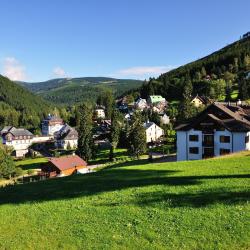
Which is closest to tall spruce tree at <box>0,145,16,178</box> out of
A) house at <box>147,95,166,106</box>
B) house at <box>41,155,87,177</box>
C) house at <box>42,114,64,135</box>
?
house at <box>41,155,87,177</box>

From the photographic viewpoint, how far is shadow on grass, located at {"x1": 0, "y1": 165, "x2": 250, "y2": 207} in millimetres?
21031

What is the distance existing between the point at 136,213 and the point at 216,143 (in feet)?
117

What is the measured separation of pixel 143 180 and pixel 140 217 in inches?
333

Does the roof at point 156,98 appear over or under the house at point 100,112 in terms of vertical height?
over

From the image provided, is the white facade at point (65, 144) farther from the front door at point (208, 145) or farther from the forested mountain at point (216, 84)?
the front door at point (208, 145)

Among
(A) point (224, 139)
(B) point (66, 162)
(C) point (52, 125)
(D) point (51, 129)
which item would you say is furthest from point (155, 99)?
(A) point (224, 139)

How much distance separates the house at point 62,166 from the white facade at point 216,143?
18.6 meters

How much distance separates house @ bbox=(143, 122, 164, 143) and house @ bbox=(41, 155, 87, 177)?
42.5 m

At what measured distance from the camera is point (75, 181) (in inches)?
1221

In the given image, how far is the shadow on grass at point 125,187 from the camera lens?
69.0 feet

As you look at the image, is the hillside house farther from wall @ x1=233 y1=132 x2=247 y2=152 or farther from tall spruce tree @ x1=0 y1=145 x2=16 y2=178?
wall @ x1=233 y1=132 x2=247 y2=152

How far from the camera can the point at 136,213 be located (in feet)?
65.2

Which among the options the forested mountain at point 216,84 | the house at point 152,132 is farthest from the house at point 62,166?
the forested mountain at point 216,84

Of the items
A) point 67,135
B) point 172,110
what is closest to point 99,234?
point 67,135
